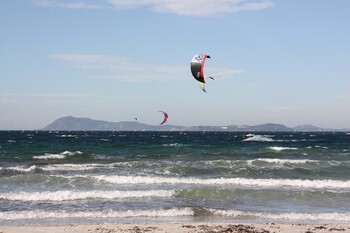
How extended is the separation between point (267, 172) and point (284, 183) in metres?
4.70

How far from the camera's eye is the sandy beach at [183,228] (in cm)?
1267

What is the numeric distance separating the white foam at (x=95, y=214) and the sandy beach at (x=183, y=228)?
1.75 m

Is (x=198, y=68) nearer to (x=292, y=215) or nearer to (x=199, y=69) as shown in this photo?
(x=199, y=69)

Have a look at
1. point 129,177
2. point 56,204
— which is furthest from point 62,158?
point 56,204

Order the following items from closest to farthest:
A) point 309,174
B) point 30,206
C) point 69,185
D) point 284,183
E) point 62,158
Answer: point 30,206 < point 69,185 < point 284,183 < point 309,174 < point 62,158

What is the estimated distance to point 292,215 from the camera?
15.5 m

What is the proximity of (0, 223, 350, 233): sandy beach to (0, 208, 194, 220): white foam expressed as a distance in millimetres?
1752

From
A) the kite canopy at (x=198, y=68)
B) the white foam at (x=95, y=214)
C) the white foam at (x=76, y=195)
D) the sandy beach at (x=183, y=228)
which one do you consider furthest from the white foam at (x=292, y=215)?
the kite canopy at (x=198, y=68)

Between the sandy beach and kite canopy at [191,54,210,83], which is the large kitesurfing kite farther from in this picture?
the sandy beach

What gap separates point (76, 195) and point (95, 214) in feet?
11.9

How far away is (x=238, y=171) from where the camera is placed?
28.2m

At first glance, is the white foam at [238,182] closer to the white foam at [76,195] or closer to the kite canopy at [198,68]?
the white foam at [76,195]

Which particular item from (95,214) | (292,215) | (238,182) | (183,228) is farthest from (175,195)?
(183,228)

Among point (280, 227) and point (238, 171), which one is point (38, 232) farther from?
point (238, 171)
